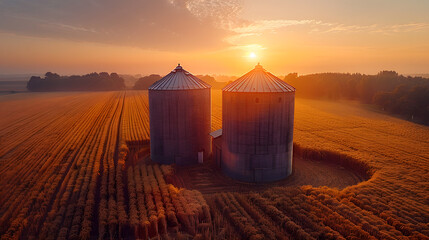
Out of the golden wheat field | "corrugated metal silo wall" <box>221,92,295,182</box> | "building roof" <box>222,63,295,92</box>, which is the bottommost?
the golden wheat field

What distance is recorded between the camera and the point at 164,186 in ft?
57.2

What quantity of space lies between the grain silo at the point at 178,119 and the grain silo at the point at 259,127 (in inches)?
154

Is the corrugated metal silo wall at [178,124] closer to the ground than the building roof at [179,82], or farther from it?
closer to the ground

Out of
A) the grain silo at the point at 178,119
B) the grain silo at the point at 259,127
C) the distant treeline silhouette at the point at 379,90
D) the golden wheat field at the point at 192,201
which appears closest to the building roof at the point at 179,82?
the grain silo at the point at 178,119

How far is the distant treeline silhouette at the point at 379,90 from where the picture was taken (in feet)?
161

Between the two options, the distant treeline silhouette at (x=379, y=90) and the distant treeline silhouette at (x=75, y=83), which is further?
the distant treeline silhouette at (x=75, y=83)

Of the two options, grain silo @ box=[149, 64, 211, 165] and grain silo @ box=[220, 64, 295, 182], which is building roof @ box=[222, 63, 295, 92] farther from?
grain silo @ box=[149, 64, 211, 165]

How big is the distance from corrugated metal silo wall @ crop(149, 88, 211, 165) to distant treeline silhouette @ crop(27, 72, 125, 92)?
423 ft

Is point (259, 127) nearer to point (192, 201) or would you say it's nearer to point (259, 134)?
point (259, 134)

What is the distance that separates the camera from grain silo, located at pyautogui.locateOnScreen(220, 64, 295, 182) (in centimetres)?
1961

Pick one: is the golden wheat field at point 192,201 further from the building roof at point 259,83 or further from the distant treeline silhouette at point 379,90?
the distant treeline silhouette at point 379,90

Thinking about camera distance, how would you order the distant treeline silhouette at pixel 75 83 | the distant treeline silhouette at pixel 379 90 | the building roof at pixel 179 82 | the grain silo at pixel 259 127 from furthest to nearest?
the distant treeline silhouette at pixel 75 83 → the distant treeline silhouette at pixel 379 90 → the building roof at pixel 179 82 → the grain silo at pixel 259 127

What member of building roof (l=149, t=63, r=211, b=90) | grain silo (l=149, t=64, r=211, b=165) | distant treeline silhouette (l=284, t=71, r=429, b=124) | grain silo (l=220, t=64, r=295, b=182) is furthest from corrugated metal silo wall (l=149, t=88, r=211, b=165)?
distant treeline silhouette (l=284, t=71, r=429, b=124)

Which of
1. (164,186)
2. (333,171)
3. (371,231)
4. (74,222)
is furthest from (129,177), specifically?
(333,171)
